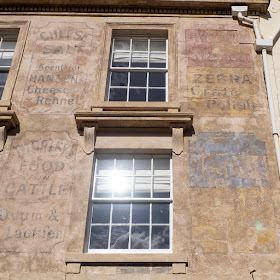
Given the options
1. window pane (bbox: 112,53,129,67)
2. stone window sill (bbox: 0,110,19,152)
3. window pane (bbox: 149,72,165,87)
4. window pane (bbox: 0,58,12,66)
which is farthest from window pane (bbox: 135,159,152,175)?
window pane (bbox: 0,58,12,66)

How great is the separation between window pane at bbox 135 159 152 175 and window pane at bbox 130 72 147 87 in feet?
7.15

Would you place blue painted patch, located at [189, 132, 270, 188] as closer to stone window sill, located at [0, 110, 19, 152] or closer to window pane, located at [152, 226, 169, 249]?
window pane, located at [152, 226, 169, 249]

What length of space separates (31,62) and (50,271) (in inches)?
204

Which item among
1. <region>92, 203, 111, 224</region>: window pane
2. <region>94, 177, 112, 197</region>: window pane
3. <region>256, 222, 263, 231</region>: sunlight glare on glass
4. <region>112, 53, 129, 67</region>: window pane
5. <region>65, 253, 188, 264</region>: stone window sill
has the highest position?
<region>112, 53, 129, 67</region>: window pane

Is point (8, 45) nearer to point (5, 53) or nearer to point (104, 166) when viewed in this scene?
point (5, 53)

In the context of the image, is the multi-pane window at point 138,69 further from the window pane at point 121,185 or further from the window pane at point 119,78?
the window pane at point 121,185

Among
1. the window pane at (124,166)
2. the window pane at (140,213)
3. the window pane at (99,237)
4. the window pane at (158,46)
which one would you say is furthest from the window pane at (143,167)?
the window pane at (158,46)

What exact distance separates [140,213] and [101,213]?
0.75m

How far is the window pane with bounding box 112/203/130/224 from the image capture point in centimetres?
796

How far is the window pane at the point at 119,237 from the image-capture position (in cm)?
770

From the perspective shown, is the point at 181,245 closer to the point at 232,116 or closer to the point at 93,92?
the point at 232,116

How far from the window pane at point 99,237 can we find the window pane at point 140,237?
49cm

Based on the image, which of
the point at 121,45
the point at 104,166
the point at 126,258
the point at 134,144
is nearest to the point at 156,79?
the point at 121,45

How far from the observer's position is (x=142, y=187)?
8383 mm
